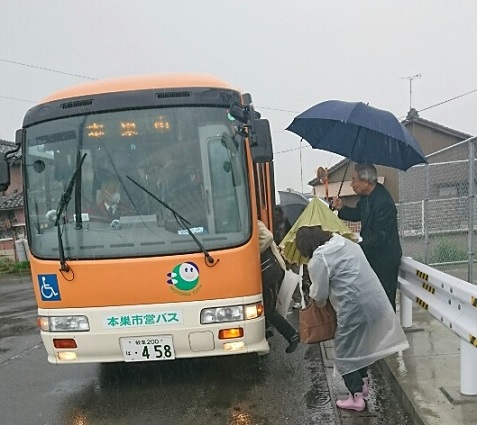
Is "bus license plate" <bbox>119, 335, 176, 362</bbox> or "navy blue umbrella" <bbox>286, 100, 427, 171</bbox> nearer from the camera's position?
Result: "bus license plate" <bbox>119, 335, 176, 362</bbox>

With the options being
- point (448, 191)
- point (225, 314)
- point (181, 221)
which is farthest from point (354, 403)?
point (448, 191)

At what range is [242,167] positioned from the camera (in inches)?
165

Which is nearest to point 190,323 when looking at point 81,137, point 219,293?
point 219,293

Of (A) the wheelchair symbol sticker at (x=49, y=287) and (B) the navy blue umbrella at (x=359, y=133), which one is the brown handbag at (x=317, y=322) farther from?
(A) the wheelchair symbol sticker at (x=49, y=287)

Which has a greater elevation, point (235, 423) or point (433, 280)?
point (433, 280)

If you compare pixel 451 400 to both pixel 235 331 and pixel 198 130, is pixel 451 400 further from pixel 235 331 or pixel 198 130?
pixel 198 130

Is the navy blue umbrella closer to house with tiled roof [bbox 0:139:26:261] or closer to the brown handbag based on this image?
the brown handbag

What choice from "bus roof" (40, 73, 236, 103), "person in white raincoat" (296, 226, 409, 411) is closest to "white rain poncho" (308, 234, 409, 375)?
"person in white raincoat" (296, 226, 409, 411)

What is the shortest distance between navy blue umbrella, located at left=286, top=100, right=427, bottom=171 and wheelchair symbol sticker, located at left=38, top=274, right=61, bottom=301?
291 cm

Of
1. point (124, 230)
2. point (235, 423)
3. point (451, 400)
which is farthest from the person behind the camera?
point (124, 230)

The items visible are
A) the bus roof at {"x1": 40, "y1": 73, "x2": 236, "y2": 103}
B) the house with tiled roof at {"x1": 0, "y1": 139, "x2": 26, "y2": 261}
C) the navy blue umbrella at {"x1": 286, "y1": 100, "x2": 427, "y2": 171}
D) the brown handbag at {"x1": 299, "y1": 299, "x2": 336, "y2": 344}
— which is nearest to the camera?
the brown handbag at {"x1": 299, "y1": 299, "x2": 336, "y2": 344}

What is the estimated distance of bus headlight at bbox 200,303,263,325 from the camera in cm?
405

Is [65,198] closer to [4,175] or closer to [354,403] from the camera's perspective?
[4,175]

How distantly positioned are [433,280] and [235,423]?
2.03 metres
